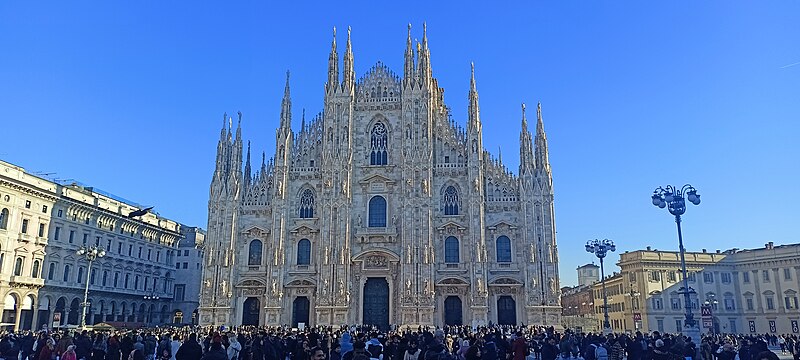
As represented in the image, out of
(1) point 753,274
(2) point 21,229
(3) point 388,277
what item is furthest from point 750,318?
(2) point 21,229

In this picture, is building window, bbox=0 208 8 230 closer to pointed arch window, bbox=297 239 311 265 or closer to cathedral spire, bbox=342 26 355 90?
pointed arch window, bbox=297 239 311 265

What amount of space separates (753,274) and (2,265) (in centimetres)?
6665

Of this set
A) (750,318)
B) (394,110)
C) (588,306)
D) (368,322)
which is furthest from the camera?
(588,306)

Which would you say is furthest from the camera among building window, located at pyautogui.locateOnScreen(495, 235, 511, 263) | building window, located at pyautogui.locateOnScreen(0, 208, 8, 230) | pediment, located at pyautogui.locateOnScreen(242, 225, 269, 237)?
pediment, located at pyautogui.locateOnScreen(242, 225, 269, 237)

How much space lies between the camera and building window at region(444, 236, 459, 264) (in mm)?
47625

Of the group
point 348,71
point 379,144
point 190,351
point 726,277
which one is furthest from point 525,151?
point 190,351

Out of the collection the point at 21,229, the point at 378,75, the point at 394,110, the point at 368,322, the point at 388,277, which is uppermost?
the point at 378,75

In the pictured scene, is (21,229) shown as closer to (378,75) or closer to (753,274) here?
(378,75)

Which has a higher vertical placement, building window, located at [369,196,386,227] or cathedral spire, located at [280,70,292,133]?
cathedral spire, located at [280,70,292,133]

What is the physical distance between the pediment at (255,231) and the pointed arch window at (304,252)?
2.89m

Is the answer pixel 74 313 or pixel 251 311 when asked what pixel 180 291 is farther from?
pixel 251 311

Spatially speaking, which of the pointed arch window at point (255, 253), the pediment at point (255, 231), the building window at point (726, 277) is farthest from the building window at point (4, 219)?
the building window at point (726, 277)

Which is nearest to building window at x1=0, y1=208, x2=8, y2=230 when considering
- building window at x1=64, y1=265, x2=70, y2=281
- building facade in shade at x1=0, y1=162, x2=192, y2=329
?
building facade in shade at x1=0, y1=162, x2=192, y2=329

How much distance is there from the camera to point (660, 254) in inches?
2506
